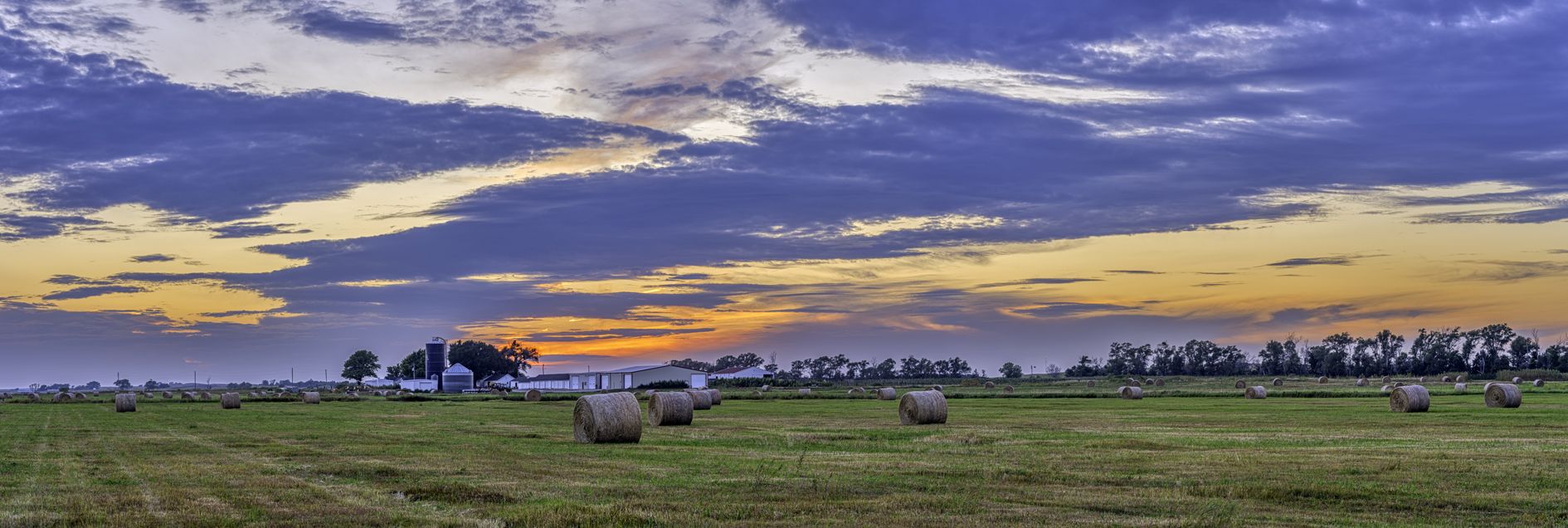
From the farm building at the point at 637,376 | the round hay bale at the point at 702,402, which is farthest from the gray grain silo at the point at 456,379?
the round hay bale at the point at 702,402

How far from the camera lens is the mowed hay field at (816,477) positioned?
1286 cm

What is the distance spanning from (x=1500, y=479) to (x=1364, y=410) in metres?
29.7

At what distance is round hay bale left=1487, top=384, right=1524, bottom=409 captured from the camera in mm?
44656

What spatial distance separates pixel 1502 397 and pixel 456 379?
15870cm

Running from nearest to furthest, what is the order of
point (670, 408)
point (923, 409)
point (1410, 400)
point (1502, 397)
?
point (923, 409) → point (670, 408) → point (1410, 400) → point (1502, 397)

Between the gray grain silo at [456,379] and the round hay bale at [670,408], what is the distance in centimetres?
15077

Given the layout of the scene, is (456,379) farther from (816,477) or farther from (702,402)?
(816,477)

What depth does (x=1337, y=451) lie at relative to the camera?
823 inches

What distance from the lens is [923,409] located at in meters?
34.9

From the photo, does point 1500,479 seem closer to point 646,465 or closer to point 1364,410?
point 646,465

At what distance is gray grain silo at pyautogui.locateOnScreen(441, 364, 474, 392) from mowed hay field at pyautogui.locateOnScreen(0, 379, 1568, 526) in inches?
5983

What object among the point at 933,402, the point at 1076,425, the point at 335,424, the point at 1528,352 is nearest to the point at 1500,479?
the point at 1076,425

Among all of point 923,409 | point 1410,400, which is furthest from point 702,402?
point 1410,400

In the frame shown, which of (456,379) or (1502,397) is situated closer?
(1502,397)
